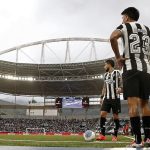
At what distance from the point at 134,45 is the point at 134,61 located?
0.25 m

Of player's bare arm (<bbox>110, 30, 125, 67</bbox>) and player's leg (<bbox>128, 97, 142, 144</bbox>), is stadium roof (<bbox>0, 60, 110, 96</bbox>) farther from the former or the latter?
player's leg (<bbox>128, 97, 142, 144</bbox>)

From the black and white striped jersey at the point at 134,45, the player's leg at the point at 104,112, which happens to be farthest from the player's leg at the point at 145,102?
the player's leg at the point at 104,112

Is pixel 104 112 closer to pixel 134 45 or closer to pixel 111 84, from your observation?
pixel 111 84

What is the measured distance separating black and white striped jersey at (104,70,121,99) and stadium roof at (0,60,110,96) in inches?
1487

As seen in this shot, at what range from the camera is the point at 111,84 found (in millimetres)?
11281

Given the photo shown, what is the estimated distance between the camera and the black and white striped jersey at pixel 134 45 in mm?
5551

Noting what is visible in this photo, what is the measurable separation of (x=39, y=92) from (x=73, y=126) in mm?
9609

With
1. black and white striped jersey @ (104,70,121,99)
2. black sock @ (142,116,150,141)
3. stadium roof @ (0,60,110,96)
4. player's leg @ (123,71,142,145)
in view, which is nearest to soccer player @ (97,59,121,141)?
black and white striped jersey @ (104,70,121,99)

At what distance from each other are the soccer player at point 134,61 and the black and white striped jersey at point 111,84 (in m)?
5.30

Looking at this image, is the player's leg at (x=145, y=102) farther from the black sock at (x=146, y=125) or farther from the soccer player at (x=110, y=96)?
the soccer player at (x=110, y=96)

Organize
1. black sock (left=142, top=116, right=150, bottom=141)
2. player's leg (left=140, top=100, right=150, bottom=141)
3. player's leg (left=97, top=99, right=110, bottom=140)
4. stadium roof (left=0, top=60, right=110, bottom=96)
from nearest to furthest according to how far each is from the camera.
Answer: player's leg (left=140, top=100, right=150, bottom=141) < black sock (left=142, top=116, right=150, bottom=141) < player's leg (left=97, top=99, right=110, bottom=140) < stadium roof (left=0, top=60, right=110, bottom=96)

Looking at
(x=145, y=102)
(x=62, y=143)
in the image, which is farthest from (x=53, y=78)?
(x=145, y=102)

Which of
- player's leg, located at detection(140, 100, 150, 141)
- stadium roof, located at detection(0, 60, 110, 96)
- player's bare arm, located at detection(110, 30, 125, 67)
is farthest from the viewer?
stadium roof, located at detection(0, 60, 110, 96)

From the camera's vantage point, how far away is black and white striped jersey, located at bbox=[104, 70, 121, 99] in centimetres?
1111
